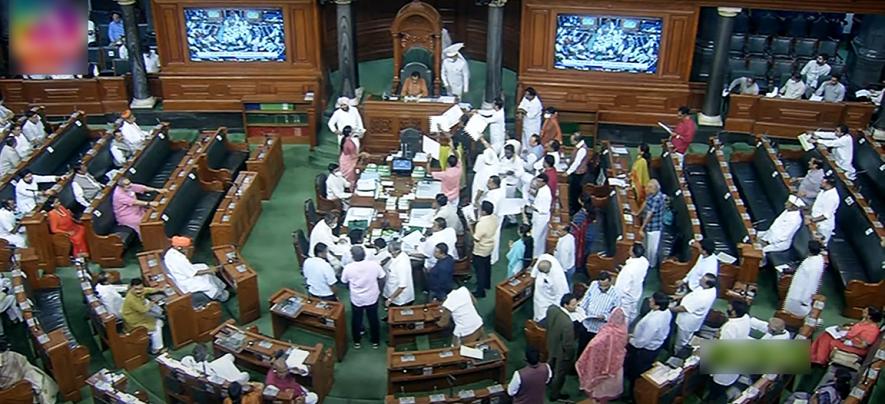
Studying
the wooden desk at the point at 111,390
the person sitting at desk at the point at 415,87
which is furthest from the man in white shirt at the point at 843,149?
the wooden desk at the point at 111,390

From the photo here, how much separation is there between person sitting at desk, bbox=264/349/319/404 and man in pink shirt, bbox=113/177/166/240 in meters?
4.36

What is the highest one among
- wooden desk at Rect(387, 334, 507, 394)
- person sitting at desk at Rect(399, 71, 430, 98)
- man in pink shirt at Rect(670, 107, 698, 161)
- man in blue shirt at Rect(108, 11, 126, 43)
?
man in blue shirt at Rect(108, 11, 126, 43)

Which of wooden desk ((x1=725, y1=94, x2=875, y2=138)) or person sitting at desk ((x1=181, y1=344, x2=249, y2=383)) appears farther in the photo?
wooden desk ((x1=725, y1=94, x2=875, y2=138))

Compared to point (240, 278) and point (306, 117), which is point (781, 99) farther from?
point (240, 278)

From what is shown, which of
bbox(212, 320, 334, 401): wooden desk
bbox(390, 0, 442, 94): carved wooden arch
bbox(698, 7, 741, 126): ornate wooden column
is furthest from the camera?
bbox(390, 0, 442, 94): carved wooden arch

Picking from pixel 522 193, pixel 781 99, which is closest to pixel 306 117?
pixel 522 193

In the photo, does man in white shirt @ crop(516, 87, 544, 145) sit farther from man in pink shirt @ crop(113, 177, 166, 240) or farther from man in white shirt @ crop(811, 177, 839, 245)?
man in pink shirt @ crop(113, 177, 166, 240)

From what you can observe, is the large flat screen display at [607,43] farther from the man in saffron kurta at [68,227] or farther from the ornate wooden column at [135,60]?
the man in saffron kurta at [68,227]

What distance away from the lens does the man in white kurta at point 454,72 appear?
1574cm

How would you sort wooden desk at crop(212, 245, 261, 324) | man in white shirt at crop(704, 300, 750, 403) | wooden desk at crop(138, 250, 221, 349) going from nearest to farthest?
man in white shirt at crop(704, 300, 750, 403), wooden desk at crop(138, 250, 221, 349), wooden desk at crop(212, 245, 261, 324)

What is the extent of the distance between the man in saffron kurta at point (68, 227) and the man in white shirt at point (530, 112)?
705 cm

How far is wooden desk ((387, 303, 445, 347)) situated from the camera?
10531 mm

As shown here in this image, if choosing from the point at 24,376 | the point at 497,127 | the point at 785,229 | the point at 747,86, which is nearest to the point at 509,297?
the point at 785,229

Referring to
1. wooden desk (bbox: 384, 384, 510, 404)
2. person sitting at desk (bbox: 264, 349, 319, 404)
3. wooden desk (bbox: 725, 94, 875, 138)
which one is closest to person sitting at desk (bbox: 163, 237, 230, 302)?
person sitting at desk (bbox: 264, 349, 319, 404)
